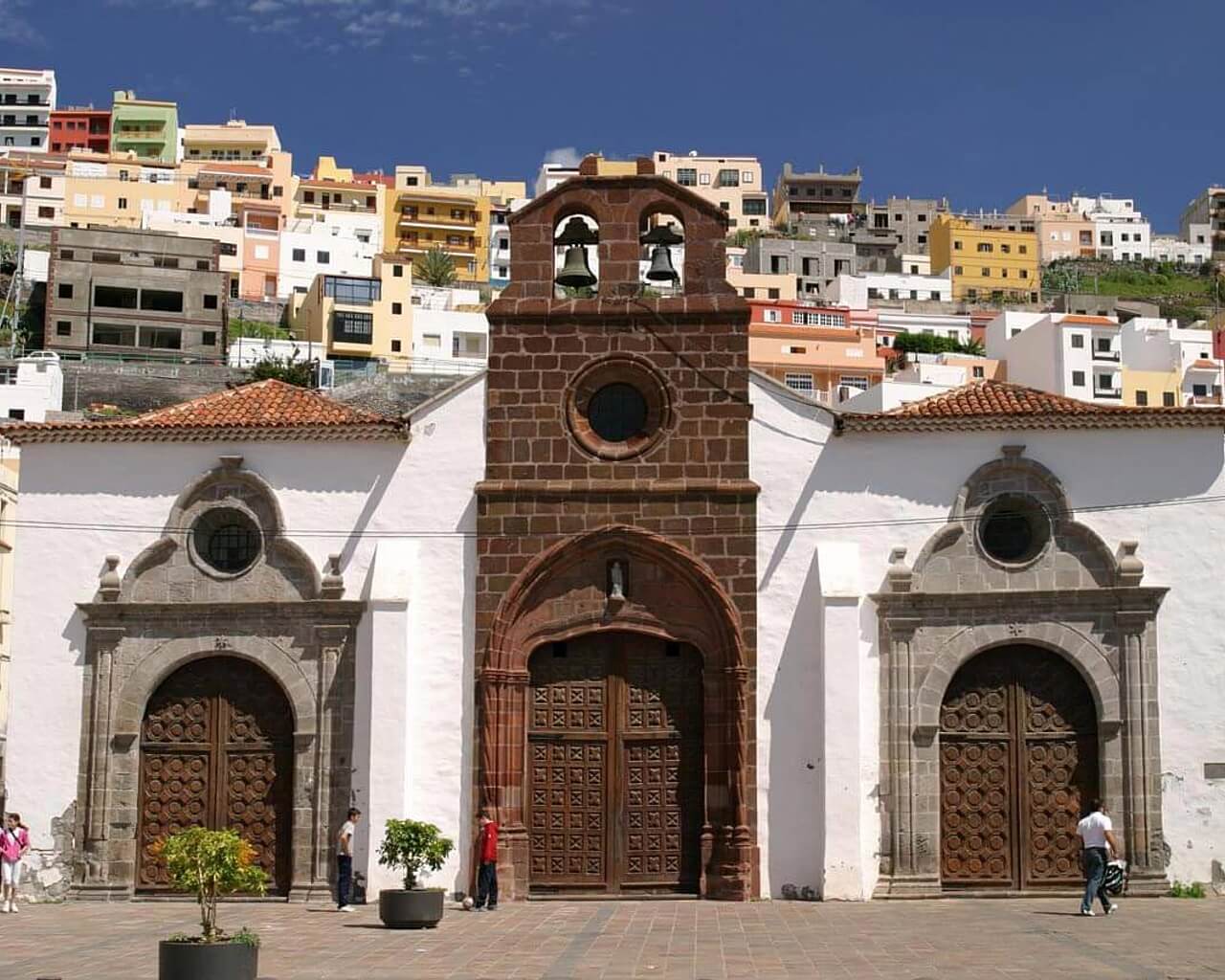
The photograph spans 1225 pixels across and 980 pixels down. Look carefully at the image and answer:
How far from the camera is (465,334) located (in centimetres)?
8856

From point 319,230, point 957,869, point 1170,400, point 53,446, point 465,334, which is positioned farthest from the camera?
point 319,230

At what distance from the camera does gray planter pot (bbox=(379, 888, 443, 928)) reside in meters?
20.1

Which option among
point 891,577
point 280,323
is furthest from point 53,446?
point 280,323

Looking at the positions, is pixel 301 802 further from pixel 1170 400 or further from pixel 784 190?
pixel 784 190

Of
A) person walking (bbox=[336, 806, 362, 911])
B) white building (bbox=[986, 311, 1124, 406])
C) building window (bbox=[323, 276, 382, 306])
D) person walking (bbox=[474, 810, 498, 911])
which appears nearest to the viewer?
person walking (bbox=[474, 810, 498, 911])

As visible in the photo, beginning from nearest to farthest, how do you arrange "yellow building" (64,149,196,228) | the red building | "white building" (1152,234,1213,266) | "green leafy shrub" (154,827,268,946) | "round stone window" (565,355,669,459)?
"green leafy shrub" (154,827,268,946) → "round stone window" (565,355,669,459) → "yellow building" (64,149,196,228) → the red building → "white building" (1152,234,1213,266)

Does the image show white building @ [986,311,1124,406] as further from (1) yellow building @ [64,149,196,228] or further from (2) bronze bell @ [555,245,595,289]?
(2) bronze bell @ [555,245,595,289]

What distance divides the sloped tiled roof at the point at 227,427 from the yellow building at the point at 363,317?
57768 millimetres

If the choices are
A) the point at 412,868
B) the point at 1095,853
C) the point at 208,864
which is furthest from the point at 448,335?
the point at 208,864

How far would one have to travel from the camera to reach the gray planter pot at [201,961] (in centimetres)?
1439

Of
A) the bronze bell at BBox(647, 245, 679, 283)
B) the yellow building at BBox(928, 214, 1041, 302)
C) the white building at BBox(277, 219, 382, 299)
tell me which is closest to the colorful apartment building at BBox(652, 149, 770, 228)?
the yellow building at BBox(928, 214, 1041, 302)

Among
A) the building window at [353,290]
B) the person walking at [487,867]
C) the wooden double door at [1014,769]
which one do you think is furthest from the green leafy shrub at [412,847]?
the building window at [353,290]

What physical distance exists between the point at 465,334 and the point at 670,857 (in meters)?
66.6

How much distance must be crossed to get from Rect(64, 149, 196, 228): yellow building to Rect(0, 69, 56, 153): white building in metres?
19.1
